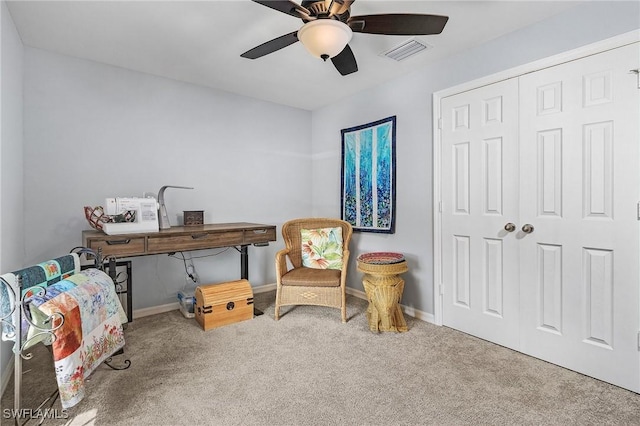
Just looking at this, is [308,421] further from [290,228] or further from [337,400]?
[290,228]

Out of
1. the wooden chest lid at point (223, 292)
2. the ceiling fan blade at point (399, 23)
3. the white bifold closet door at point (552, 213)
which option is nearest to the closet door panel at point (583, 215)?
the white bifold closet door at point (552, 213)

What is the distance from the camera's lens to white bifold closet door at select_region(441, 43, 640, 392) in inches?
77.5

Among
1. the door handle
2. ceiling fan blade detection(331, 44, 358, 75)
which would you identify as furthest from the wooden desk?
the door handle

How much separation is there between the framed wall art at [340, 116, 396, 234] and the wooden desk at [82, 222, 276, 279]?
103 cm

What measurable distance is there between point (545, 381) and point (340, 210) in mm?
2560

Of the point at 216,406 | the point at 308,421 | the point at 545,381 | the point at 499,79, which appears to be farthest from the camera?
the point at 499,79

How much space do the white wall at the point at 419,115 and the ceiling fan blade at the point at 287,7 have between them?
1.50 m

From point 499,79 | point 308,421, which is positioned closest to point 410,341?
point 308,421

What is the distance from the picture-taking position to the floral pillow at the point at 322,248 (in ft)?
11.0

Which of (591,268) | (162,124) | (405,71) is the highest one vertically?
(405,71)

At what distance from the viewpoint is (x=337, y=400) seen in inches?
72.7

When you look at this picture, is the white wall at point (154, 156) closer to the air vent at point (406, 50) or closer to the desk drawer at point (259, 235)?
the desk drawer at point (259, 235)

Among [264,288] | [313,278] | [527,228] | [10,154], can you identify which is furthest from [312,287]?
[10,154]

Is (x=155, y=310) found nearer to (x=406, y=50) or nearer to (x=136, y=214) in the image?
(x=136, y=214)
